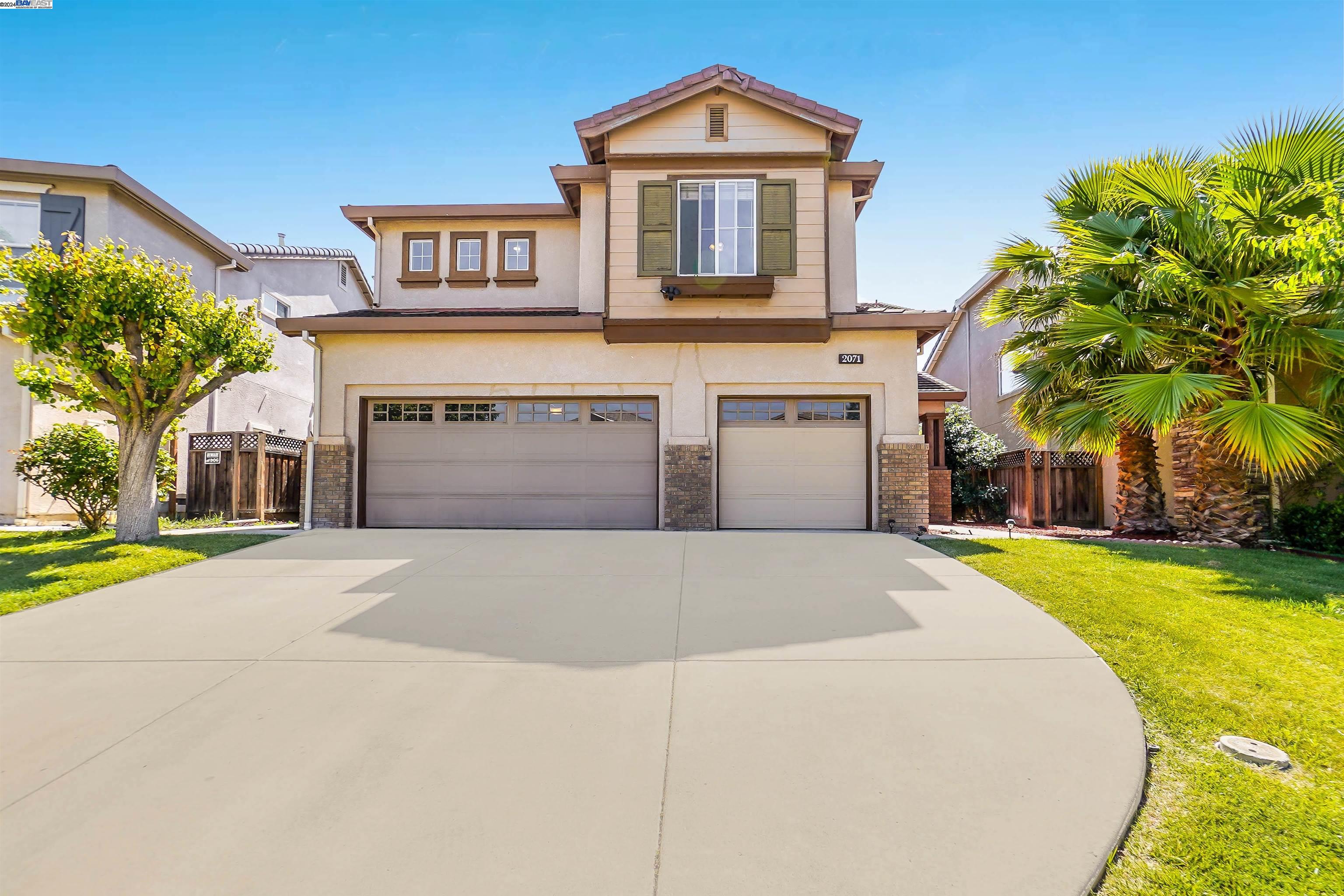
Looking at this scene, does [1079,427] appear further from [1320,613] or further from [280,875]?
[280,875]

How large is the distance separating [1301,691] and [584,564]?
19.3 ft

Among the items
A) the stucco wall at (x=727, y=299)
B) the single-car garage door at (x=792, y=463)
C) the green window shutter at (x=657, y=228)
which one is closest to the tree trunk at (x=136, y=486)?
the stucco wall at (x=727, y=299)

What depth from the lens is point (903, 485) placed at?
11164 mm

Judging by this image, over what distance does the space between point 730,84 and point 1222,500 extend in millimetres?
9857

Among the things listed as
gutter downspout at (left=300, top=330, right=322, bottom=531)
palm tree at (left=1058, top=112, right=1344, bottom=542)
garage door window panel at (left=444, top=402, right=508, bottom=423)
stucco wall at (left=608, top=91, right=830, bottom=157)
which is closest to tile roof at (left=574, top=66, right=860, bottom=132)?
stucco wall at (left=608, top=91, right=830, bottom=157)

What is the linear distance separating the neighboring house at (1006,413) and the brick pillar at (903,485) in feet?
6.93

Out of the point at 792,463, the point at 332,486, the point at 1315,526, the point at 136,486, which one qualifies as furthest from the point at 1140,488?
the point at 136,486

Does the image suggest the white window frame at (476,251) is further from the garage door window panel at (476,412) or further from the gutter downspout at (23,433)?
the gutter downspout at (23,433)

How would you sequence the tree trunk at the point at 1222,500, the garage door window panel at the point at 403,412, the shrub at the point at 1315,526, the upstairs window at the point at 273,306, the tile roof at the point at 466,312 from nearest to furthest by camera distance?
the shrub at the point at 1315,526 < the tree trunk at the point at 1222,500 < the garage door window panel at the point at 403,412 < the tile roof at the point at 466,312 < the upstairs window at the point at 273,306

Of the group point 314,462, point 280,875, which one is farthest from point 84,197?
point 280,875

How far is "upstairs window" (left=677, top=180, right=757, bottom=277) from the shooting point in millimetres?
11078

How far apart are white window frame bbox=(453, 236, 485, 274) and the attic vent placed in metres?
4.85

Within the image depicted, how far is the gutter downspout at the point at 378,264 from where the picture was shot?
512 inches

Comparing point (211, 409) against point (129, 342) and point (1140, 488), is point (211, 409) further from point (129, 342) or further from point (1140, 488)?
point (1140, 488)
